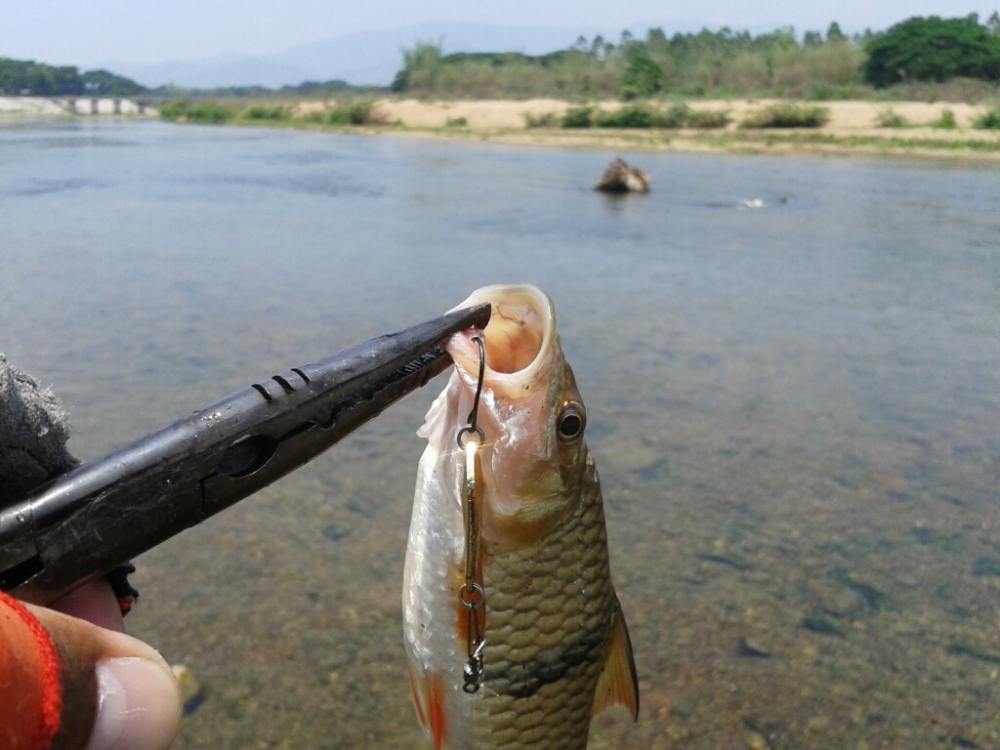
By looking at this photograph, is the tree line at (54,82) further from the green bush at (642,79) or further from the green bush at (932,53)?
the green bush at (932,53)

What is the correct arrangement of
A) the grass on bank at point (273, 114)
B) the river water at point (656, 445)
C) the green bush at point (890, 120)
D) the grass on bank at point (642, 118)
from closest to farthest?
the river water at point (656, 445)
the green bush at point (890, 120)
the grass on bank at point (642, 118)
the grass on bank at point (273, 114)

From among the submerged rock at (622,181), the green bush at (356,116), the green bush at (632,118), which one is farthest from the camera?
the green bush at (356,116)

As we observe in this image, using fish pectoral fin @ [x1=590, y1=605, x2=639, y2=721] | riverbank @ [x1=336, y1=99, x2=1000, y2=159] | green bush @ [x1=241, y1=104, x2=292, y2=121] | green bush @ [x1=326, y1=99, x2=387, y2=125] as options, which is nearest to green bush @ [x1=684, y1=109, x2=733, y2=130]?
riverbank @ [x1=336, y1=99, x2=1000, y2=159]

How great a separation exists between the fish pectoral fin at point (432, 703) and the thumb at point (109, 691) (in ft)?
2.93

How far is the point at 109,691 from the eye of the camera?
116 centimetres

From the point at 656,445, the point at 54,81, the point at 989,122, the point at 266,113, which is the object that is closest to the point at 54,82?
the point at 54,81

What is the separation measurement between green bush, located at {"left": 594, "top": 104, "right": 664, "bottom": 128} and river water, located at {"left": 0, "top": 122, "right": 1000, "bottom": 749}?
2828 cm

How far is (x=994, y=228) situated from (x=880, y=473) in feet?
42.4

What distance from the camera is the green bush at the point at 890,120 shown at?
1526 inches

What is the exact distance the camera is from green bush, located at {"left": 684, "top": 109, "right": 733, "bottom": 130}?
4244 centimetres

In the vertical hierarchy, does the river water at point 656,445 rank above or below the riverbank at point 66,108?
below

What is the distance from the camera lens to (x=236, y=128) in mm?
56531

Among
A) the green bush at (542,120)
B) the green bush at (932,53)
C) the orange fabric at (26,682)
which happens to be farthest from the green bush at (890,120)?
the orange fabric at (26,682)

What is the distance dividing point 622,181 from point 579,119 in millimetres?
25303
